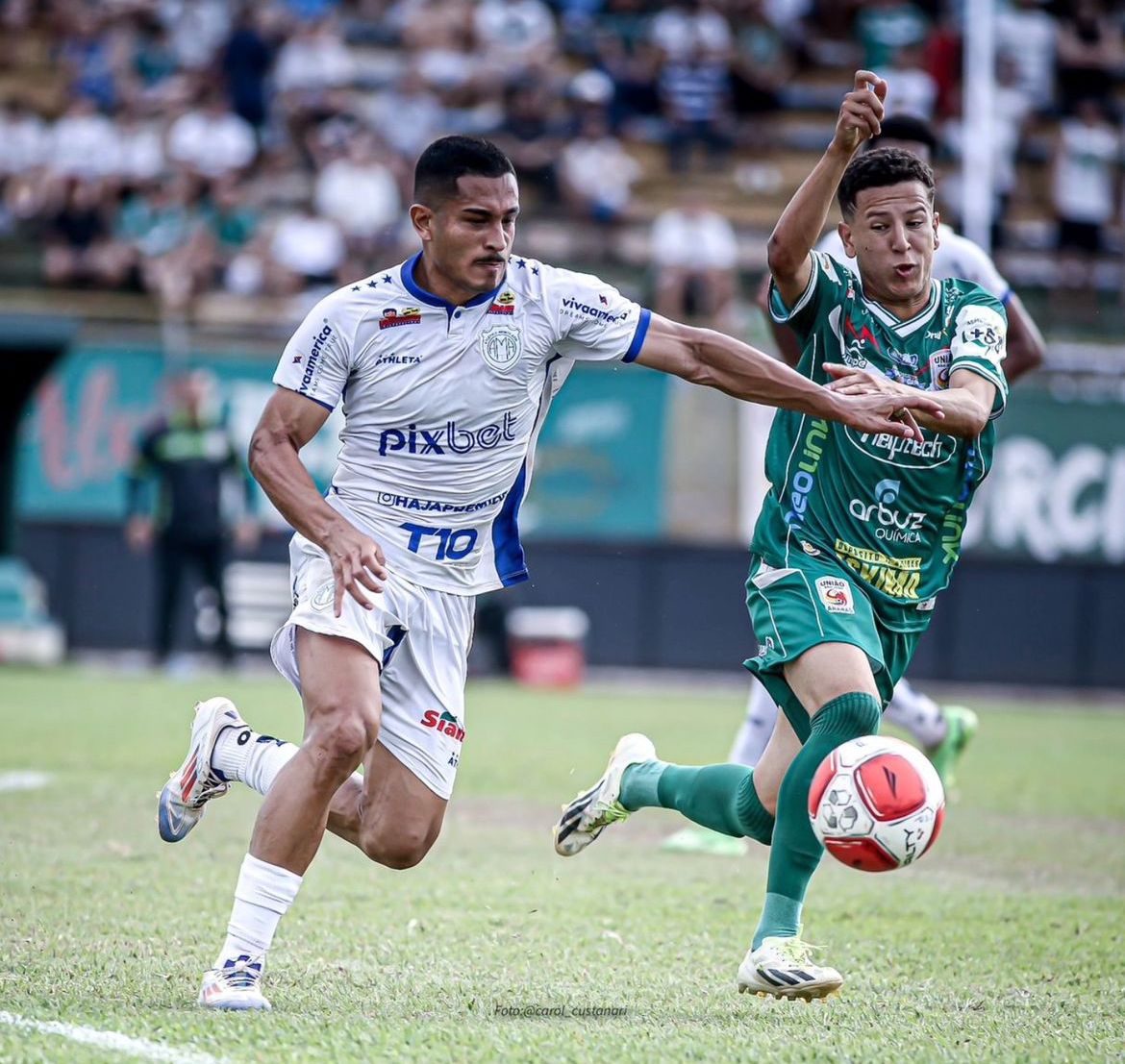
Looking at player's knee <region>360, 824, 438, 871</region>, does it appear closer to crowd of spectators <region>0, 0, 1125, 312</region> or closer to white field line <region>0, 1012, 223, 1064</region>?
white field line <region>0, 1012, 223, 1064</region>

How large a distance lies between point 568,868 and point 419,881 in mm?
801

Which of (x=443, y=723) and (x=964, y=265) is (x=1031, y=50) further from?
(x=443, y=723)

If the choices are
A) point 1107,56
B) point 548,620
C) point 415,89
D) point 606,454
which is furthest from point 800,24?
point 548,620

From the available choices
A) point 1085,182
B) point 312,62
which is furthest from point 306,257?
point 1085,182

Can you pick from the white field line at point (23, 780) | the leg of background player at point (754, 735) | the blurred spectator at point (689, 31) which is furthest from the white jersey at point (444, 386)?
the blurred spectator at point (689, 31)

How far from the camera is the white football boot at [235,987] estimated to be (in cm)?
473

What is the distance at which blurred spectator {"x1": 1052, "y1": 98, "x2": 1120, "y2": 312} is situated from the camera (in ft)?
69.4

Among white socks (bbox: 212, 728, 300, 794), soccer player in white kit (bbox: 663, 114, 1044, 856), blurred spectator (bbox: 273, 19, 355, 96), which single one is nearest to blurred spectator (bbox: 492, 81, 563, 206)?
blurred spectator (bbox: 273, 19, 355, 96)

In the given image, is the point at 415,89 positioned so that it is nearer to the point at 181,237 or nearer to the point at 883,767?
the point at 181,237

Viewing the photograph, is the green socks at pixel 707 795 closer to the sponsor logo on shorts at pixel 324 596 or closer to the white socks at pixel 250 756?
the white socks at pixel 250 756

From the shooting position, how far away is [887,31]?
2269 cm

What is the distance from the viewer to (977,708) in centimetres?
1702

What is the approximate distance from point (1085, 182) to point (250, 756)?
1792 cm

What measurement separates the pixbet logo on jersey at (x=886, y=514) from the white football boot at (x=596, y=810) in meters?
1.17
